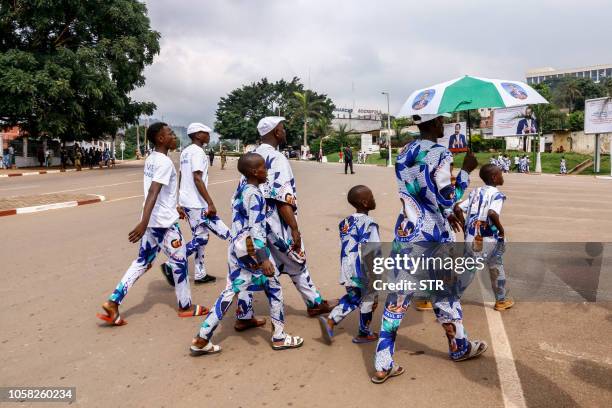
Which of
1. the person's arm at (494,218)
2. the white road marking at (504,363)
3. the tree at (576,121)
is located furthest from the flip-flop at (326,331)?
the tree at (576,121)

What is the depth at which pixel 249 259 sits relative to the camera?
3383 mm

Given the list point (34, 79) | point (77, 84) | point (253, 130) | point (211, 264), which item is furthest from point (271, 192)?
point (253, 130)

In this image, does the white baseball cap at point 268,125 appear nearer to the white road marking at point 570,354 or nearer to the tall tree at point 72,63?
the white road marking at point 570,354

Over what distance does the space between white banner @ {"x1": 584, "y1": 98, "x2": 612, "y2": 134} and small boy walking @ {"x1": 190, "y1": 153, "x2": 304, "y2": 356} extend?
35.7 metres

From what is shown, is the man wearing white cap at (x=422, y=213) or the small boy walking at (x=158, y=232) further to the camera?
the small boy walking at (x=158, y=232)

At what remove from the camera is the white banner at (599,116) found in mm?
32500

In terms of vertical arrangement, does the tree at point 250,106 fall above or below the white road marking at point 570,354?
above

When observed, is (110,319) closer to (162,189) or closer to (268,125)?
(162,189)

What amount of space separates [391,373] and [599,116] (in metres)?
36.4

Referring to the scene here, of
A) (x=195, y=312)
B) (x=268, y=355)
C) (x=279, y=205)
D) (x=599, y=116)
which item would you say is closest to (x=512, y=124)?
(x=599, y=116)

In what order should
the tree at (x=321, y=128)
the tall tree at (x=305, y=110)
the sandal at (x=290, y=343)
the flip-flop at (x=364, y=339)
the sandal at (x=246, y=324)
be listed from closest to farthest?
the sandal at (x=290, y=343) → the flip-flop at (x=364, y=339) → the sandal at (x=246, y=324) → the tall tree at (x=305, y=110) → the tree at (x=321, y=128)

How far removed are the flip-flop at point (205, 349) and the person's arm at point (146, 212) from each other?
3.21ft

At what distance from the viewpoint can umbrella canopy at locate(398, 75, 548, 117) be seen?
3.34 meters

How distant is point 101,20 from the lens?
102ft
